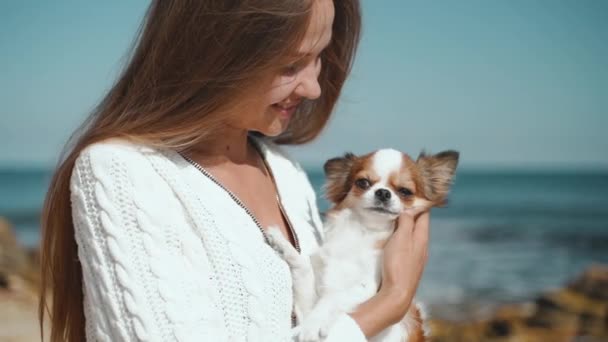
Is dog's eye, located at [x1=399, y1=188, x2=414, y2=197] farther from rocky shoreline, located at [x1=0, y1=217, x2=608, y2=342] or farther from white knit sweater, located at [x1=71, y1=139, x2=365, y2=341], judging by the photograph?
rocky shoreline, located at [x1=0, y1=217, x2=608, y2=342]

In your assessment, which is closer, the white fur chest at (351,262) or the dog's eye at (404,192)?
the white fur chest at (351,262)

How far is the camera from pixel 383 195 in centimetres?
200

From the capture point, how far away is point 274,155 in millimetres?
2152

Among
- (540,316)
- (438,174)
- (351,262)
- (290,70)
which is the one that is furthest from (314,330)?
(540,316)

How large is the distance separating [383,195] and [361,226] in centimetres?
14

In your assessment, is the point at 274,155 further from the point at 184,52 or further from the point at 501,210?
the point at 501,210

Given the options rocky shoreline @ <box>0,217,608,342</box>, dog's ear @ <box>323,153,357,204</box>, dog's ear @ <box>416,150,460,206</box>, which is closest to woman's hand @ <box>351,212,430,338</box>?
dog's ear @ <box>416,150,460,206</box>

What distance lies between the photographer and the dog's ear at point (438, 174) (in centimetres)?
211

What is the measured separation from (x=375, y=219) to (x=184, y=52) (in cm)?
81

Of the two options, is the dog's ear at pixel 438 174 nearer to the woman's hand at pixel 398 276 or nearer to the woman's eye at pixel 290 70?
the woman's hand at pixel 398 276

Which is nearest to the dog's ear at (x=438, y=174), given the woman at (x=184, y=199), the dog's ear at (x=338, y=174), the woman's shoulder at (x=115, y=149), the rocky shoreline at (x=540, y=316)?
the dog's ear at (x=338, y=174)

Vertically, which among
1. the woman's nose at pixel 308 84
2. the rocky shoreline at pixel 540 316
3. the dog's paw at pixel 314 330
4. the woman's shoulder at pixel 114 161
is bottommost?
the rocky shoreline at pixel 540 316

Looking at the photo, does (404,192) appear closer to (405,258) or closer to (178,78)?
(405,258)

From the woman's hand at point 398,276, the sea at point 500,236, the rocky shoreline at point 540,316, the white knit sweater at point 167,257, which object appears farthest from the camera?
the sea at point 500,236
